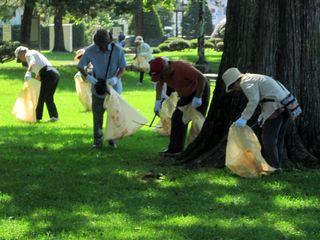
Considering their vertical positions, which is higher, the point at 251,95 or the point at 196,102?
the point at 251,95

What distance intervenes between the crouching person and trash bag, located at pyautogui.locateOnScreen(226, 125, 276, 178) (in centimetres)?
12

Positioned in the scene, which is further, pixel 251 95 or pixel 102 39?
pixel 102 39

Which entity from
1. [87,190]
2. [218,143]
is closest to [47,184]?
[87,190]

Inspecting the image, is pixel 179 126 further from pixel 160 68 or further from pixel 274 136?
pixel 274 136

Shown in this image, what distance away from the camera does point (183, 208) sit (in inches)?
Result: 252

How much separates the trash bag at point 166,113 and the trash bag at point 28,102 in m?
2.29

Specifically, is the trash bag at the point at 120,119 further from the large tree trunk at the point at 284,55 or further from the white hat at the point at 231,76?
the white hat at the point at 231,76

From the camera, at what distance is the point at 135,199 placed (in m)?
6.74

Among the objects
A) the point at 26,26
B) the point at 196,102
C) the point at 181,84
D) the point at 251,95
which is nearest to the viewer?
the point at 251,95

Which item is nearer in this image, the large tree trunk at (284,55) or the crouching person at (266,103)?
the crouching person at (266,103)

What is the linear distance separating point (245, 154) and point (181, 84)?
171cm

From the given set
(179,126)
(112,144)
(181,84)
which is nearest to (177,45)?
(112,144)

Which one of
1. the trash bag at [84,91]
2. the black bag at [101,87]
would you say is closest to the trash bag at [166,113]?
the black bag at [101,87]

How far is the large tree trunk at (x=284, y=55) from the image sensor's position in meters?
7.98
